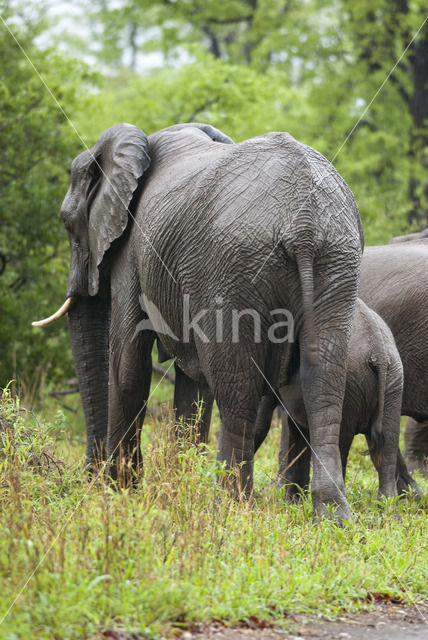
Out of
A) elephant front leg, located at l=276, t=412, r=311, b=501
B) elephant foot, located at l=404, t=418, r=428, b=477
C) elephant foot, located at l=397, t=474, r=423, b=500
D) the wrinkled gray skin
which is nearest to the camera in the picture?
elephant front leg, located at l=276, t=412, r=311, b=501

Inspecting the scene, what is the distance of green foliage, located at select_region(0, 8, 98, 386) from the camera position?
11.0m

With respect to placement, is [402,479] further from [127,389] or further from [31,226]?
[31,226]

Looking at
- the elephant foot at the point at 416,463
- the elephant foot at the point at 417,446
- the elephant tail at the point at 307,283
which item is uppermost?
the elephant tail at the point at 307,283

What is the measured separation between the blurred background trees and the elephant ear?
159 inches

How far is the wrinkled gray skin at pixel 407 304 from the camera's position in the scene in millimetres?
7266

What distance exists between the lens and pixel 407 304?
24.0 ft

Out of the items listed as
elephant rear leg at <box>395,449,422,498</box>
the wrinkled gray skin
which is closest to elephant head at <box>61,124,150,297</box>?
the wrinkled gray skin

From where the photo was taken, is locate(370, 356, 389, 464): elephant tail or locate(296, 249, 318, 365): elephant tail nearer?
locate(296, 249, 318, 365): elephant tail

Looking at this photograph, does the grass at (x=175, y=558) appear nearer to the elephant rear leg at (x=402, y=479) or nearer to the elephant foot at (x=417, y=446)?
the elephant rear leg at (x=402, y=479)

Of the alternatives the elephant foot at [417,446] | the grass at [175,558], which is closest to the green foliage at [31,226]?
the elephant foot at [417,446]

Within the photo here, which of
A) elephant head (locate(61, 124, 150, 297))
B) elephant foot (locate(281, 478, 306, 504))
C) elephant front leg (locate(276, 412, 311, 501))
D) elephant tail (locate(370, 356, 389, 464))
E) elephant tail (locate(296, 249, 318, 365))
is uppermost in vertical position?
elephant head (locate(61, 124, 150, 297))

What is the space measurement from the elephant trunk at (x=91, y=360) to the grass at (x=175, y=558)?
1462 millimetres

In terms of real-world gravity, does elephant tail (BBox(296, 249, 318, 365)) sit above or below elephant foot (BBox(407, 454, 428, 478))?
above

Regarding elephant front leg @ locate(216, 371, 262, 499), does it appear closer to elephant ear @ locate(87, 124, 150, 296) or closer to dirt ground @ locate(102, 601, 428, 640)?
dirt ground @ locate(102, 601, 428, 640)
